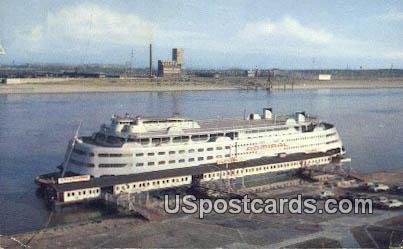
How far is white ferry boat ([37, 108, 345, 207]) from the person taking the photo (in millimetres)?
29047

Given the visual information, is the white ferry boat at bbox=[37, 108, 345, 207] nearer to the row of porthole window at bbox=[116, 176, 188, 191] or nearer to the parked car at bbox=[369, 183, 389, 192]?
the row of porthole window at bbox=[116, 176, 188, 191]

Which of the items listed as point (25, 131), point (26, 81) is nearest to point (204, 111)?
point (25, 131)

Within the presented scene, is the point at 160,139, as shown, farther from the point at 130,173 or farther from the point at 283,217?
the point at 283,217

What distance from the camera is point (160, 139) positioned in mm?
31078

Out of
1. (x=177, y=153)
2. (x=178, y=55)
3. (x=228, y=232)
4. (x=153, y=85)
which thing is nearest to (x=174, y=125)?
(x=177, y=153)

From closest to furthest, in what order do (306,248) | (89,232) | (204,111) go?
1. (306,248)
2. (89,232)
3. (204,111)

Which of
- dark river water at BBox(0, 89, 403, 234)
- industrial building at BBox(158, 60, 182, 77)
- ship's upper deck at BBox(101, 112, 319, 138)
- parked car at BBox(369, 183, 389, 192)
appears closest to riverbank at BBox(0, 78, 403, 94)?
industrial building at BBox(158, 60, 182, 77)

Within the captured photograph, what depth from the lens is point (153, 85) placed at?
131 m

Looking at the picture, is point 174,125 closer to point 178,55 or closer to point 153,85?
point 153,85

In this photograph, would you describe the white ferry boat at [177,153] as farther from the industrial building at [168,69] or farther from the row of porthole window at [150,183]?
the industrial building at [168,69]

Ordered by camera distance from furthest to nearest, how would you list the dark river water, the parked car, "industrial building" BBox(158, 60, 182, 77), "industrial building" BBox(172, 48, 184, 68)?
"industrial building" BBox(172, 48, 184, 68), "industrial building" BBox(158, 60, 182, 77), the parked car, the dark river water

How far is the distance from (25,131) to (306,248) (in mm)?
39448

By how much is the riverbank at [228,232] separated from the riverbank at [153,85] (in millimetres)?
95498

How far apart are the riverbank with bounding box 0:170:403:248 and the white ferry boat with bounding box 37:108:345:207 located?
4682 mm
